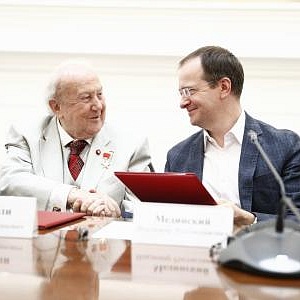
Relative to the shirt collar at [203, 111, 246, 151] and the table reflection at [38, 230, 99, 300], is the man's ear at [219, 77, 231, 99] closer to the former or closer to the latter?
the shirt collar at [203, 111, 246, 151]

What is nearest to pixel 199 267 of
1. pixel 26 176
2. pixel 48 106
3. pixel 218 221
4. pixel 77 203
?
pixel 218 221

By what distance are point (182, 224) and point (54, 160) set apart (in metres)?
1.18

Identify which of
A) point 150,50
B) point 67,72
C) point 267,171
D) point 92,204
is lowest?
point 92,204

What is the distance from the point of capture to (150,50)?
313 cm

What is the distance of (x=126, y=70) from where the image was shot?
10.5 ft

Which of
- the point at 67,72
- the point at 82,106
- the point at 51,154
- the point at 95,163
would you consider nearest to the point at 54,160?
the point at 51,154

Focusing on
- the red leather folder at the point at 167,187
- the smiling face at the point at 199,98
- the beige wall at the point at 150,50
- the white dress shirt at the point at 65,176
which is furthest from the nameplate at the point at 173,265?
the beige wall at the point at 150,50

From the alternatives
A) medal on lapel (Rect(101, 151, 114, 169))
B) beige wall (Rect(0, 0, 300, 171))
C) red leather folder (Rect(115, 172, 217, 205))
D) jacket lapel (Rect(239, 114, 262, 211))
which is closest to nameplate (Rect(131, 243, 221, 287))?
red leather folder (Rect(115, 172, 217, 205))

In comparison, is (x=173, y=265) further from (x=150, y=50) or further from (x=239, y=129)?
(x=150, y=50)

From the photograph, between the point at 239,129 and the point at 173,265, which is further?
the point at 239,129

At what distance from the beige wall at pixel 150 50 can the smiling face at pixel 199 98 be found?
2.27 feet

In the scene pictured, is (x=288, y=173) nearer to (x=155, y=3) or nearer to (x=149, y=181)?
(x=149, y=181)

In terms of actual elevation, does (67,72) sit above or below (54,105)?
above

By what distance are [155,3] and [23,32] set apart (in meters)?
0.75
